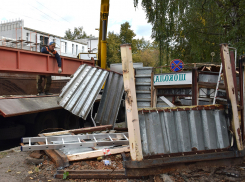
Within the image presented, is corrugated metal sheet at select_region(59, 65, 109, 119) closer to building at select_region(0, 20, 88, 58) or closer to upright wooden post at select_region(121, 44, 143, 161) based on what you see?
upright wooden post at select_region(121, 44, 143, 161)

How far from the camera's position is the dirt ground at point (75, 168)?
3.30 meters

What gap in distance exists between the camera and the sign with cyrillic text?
26.6ft

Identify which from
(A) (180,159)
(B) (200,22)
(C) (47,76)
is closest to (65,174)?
(A) (180,159)

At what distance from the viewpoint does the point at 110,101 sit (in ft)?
26.6

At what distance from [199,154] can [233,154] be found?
0.55 metres

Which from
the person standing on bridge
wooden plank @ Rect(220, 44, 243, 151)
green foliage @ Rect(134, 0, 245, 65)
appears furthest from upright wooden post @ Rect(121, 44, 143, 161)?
green foliage @ Rect(134, 0, 245, 65)

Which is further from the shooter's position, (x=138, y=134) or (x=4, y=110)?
(x=4, y=110)

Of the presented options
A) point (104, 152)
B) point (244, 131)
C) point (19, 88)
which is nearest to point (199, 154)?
point (244, 131)

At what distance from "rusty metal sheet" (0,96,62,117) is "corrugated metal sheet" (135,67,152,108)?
10.4ft

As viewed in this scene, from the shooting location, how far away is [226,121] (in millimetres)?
3553

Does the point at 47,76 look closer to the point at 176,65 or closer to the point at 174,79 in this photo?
the point at 174,79

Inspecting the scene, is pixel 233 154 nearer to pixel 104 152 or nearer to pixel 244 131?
pixel 244 131

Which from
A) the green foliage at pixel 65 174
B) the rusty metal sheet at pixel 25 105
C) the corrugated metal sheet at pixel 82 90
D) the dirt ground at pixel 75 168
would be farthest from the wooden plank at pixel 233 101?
the rusty metal sheet at pixel 25 105

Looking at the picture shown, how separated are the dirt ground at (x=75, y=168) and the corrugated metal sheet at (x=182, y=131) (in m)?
0.35
